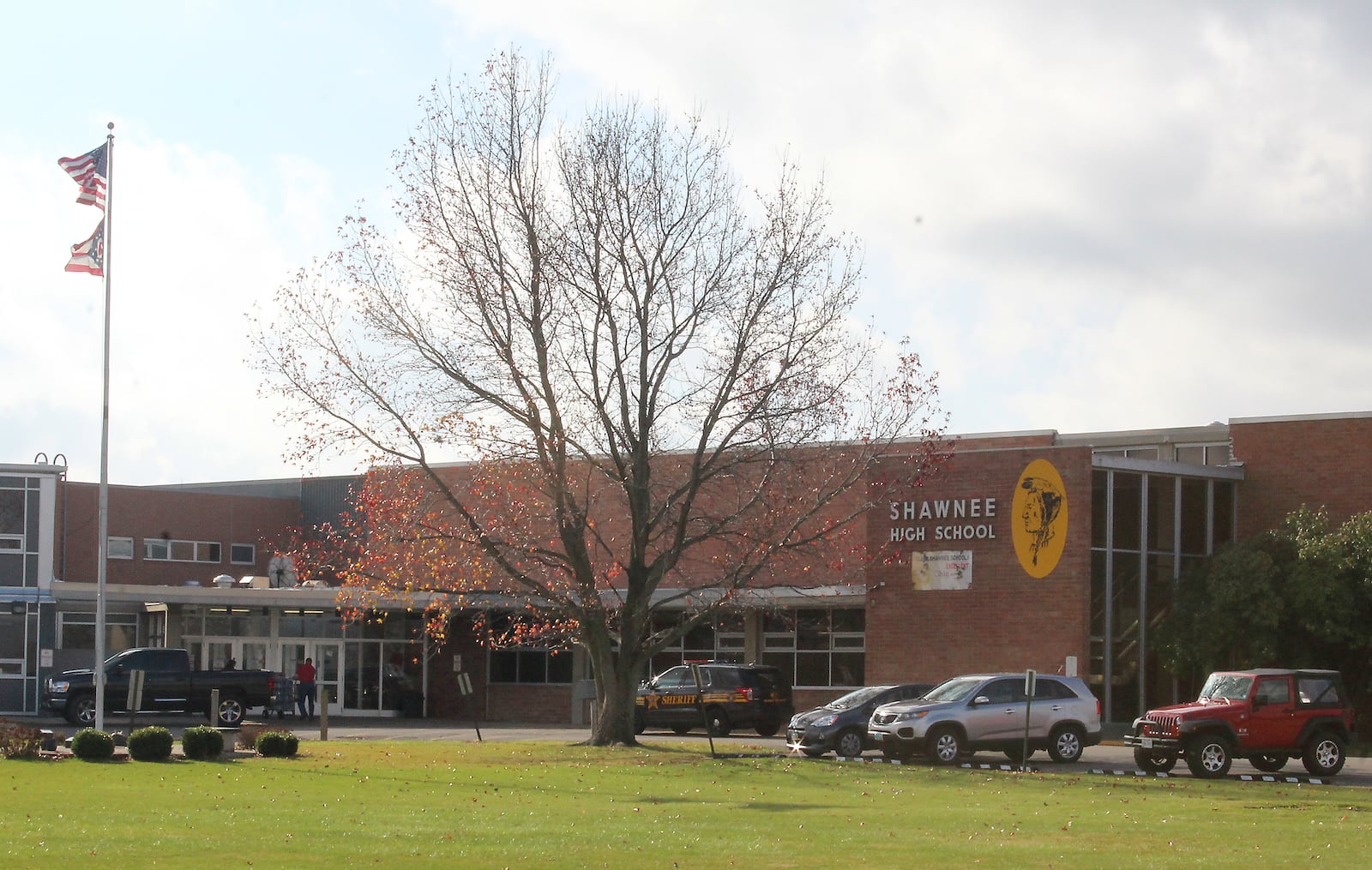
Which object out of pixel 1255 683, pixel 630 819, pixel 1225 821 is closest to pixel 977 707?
pixel 1255 683

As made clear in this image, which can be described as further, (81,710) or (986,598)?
A: (81,710)

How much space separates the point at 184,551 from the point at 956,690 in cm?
3352

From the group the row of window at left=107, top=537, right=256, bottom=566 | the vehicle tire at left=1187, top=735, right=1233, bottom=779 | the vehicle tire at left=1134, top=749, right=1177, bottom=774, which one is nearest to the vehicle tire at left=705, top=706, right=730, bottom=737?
the vehicle tire at left=1134, top=749, right=1177, bottom=774

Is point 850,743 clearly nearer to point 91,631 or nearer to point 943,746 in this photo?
point 943,746

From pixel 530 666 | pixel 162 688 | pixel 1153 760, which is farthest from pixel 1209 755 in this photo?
pixel 162 688

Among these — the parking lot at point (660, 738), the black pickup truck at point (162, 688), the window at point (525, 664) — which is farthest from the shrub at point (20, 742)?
the window at point (525, 664)

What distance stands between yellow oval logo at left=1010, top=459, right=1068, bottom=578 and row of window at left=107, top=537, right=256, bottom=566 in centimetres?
2976

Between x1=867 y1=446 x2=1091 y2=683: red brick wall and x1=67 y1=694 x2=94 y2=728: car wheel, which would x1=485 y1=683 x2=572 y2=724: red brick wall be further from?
x1=867 y1=446 x2=1091 y2=683: red brick wall

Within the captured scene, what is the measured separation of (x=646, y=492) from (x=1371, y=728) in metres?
17.0

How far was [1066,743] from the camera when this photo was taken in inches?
1119

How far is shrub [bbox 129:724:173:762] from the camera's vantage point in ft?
86.3

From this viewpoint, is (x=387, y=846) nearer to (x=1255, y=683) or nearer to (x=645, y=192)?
(x=1255, y=683)

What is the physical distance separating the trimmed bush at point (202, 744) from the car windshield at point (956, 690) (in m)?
12.1

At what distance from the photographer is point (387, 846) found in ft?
48.3
